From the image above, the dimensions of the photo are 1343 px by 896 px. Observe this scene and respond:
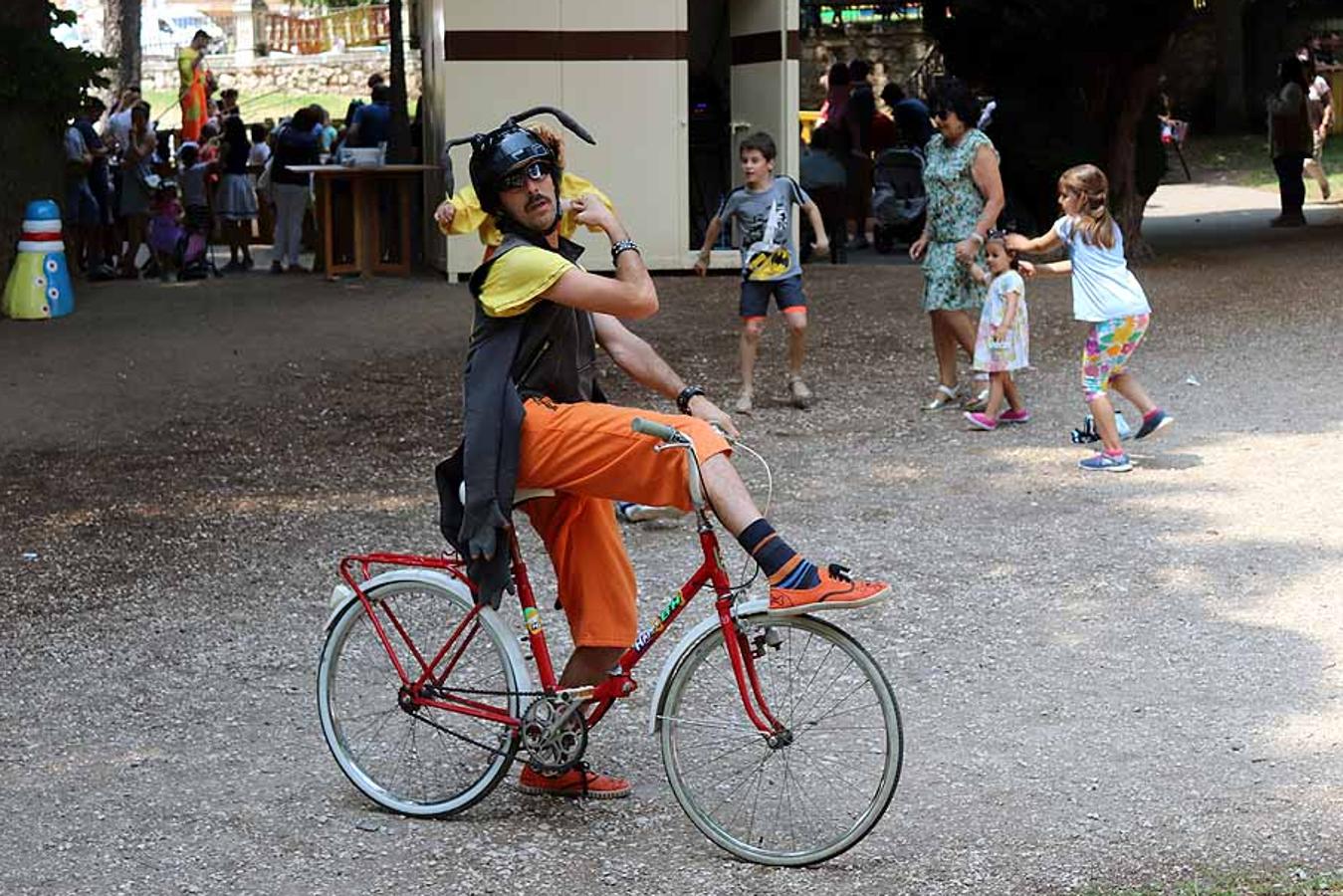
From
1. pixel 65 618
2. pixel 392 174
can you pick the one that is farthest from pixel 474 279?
pixel 392 174

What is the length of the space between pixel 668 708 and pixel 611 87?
1324 cm

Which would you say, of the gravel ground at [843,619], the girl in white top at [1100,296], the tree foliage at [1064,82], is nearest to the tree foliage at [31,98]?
the gravel ground at [843,619]

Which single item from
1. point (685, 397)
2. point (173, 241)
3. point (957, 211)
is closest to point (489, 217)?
point (685, 397)

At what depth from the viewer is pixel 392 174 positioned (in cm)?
1888

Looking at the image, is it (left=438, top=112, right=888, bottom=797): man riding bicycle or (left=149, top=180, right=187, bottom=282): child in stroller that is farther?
(left=149, top=180, right=187, bottom=282): child in stroller

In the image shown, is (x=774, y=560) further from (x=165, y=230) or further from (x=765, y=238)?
(x=165, y=230)

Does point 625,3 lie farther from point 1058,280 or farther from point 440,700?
point 440,700

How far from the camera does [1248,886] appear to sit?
4668 mm

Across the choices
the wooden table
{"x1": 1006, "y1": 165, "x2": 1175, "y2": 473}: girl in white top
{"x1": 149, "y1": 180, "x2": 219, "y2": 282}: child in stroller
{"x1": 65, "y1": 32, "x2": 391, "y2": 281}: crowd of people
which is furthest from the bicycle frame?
{"x1": 149, "y1": 180, "x2": 219, "y2": 282}: child in stroller

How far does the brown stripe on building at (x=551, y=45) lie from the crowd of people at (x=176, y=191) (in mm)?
2316

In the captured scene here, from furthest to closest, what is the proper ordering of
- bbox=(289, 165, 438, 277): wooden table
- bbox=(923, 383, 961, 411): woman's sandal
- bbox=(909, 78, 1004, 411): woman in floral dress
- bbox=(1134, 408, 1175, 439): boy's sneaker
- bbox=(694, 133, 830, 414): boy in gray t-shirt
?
bbox=(289, 165, 438, 277): wooden table → bbox=(923, 383, 961, 411): woman's sandal → bbox=(694, 133, 830, 414): boy in gray t-shirt → bbox=(909, 78, 1004, 411): woman in floral dress → bbox=(1134, 408, 1175, 439): boy's sneaker

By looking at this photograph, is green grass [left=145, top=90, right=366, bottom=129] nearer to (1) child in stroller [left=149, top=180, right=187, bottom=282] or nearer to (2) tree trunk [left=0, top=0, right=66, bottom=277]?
(1) child in stroller [left=149, top=180, right=187, bottom=282]

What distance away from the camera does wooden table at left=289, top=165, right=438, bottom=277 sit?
724 inches

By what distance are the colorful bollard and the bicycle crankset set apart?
11671 mm
